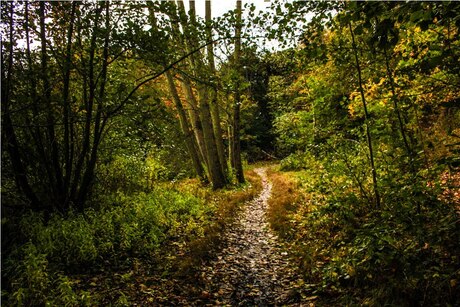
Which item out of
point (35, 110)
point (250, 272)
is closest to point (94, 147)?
point (35, 110)

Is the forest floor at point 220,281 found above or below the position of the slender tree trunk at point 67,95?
below

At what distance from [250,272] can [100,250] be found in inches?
112

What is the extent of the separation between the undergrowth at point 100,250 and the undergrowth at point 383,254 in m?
2.17

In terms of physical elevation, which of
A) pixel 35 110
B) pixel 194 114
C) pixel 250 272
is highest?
pixel 194 114

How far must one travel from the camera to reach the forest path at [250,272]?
4602 mm

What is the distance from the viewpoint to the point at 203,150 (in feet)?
44.4

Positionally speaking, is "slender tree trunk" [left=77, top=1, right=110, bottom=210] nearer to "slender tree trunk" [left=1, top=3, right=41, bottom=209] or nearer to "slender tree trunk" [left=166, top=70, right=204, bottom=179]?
"slender tree trunk" [left=1, top=3, right=41, bottom=209]

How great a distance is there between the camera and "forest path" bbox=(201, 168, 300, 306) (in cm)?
460

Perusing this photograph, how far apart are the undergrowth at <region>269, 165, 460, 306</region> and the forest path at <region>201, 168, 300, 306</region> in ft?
1.15

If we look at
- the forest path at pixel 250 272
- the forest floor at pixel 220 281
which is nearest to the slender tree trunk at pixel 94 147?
the forest floor at pixel 220 281

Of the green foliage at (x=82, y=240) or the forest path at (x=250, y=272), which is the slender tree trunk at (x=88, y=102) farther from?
the forest path at (x=250, y=272)

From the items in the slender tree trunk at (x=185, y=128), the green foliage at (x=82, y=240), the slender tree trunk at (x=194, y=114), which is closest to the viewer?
the green foliage at (x=82, y=240)

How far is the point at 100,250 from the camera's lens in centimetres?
557

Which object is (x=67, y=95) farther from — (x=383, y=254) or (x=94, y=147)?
(x=383, y=254)
